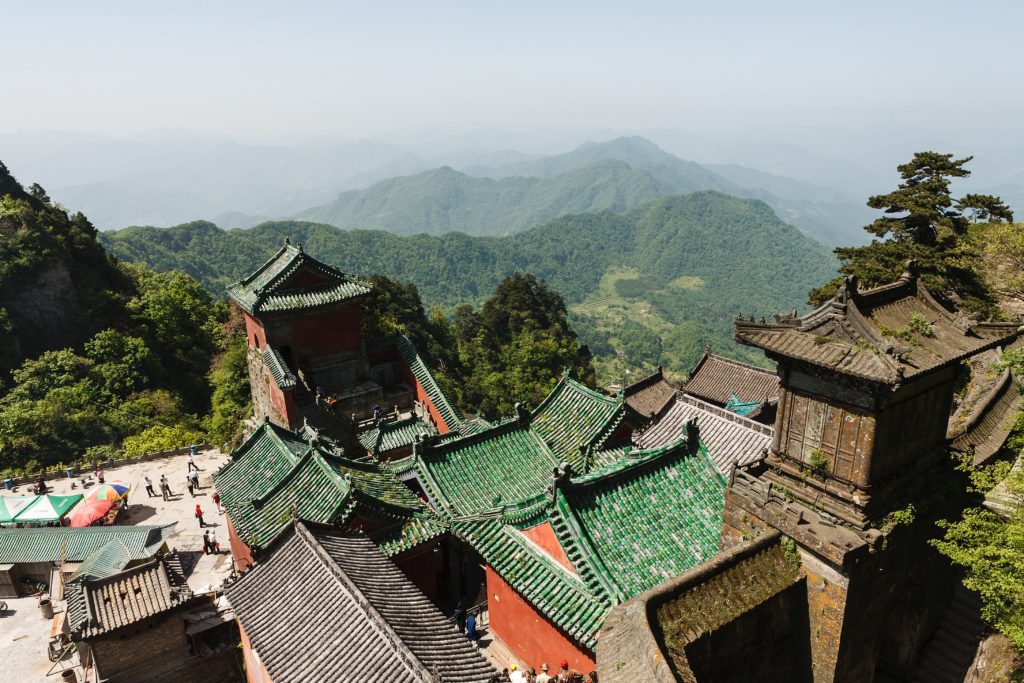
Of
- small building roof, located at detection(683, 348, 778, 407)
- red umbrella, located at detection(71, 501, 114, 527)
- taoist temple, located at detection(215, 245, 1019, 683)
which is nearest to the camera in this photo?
taoist temple, located at detection(215, 245, 1019, 683)

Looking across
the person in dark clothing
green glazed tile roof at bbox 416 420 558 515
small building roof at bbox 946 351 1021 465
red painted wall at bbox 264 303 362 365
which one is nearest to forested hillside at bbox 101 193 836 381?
red painted wall at bbox 264 303 362 365

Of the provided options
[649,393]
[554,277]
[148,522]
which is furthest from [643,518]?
[554,277]

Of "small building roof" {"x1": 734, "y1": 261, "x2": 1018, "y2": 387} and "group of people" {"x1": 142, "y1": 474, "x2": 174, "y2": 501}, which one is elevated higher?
"small building roof" {"x1": 734, "y1": 261, "x2": 1018, "y2": 387}

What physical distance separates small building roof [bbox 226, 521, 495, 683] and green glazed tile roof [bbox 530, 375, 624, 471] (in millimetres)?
7026

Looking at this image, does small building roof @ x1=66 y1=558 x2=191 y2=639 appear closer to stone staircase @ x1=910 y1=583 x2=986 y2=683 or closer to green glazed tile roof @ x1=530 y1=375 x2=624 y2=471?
green glazed tile roof @ x1=530 y1=375 x2=624 y2=471

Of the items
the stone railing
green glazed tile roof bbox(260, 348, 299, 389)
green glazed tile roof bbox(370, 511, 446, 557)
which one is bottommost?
the stone railing

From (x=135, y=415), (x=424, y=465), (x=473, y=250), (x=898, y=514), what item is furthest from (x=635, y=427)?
(x=473, y=250)

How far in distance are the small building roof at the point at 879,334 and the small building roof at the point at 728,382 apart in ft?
74.5

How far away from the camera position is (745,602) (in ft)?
36.4

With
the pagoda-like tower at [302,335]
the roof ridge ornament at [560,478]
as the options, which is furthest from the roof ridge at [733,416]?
the pagoda-like tower at [302,335]

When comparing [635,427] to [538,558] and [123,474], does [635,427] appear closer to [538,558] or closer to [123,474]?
[538,558]

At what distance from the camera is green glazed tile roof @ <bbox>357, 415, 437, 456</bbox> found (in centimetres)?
2581

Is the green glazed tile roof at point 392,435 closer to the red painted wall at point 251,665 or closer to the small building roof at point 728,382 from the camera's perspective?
the red painted wall at point 251,665

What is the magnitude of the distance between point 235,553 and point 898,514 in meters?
19.2
